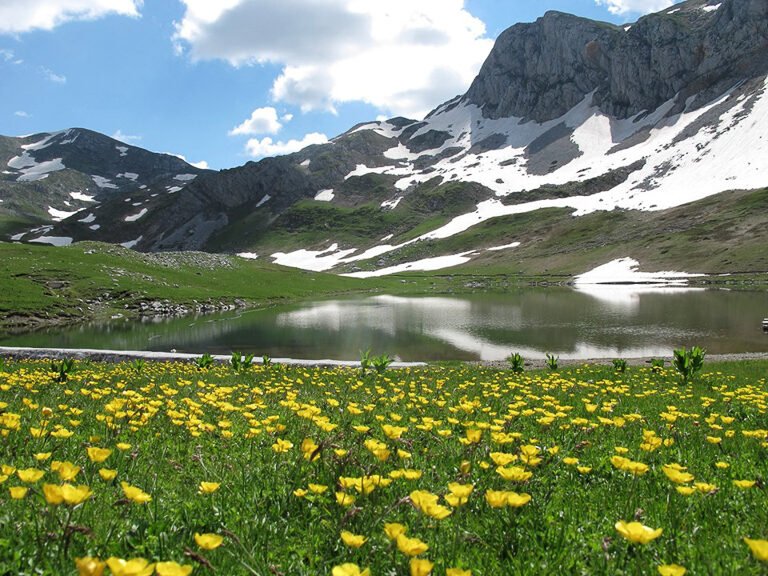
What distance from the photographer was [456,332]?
4838cm

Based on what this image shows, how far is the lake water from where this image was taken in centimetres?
3856

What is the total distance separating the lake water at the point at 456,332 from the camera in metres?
38.6

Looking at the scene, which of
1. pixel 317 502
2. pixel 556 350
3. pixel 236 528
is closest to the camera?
pixel 236 528

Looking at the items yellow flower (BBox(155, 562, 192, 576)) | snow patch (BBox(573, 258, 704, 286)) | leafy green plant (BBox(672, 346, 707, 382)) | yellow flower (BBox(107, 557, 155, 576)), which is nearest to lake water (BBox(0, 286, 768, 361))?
leafy green plant (BBox(672, 346, 707, 382))

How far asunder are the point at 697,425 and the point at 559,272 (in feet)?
483

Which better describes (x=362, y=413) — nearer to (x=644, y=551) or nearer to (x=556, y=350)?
(x=644, y=551)

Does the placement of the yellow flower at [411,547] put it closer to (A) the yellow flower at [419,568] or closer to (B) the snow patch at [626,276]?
(A) the yellow flower at [419,568]

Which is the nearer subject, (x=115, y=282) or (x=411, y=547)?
(x=411, y=547)

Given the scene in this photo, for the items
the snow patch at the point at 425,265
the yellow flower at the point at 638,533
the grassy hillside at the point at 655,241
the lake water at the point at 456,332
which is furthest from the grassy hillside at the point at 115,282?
the grassy hillside at the point at 655,241

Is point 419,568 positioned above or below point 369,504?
above

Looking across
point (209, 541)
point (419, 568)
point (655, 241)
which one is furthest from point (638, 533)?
point (655, 241)

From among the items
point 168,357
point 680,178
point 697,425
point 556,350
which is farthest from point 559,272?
point 697,425

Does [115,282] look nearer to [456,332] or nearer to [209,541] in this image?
[456,332]

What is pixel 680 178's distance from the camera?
194m
